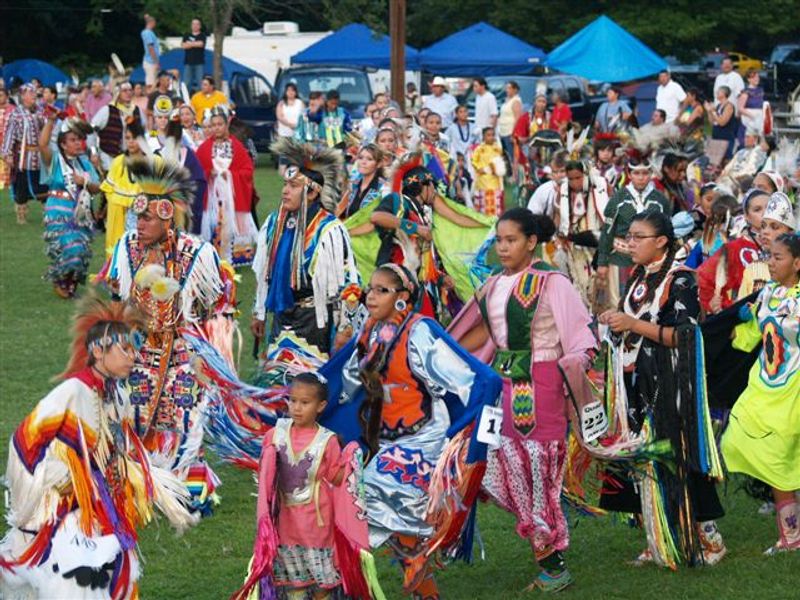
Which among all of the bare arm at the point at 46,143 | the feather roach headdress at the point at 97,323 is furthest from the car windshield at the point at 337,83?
the feather roach headdress at the point at 97,323

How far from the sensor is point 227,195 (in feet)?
47.5

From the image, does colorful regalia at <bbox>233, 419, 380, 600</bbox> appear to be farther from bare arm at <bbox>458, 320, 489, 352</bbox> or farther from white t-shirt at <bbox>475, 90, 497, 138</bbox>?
white t-shirt at <bbox>475, 90, 497, 138</bbox>

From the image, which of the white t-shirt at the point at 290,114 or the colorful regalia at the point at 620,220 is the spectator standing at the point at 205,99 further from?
the colorful regalia at the point at 620,220

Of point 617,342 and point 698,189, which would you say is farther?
point 698,189

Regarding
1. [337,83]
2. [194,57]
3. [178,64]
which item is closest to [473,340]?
[337,83]

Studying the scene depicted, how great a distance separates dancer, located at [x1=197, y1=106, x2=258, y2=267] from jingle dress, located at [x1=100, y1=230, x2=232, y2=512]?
6.80 meters

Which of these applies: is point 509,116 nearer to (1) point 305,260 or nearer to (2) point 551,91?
(2) point 551,91

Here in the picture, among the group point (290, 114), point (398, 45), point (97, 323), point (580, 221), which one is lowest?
point (290, 114)

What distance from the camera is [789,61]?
124 ft

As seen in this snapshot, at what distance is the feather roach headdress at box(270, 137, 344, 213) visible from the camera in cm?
806

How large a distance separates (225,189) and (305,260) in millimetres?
6775

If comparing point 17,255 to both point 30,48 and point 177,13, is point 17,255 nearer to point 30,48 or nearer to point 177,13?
point 177,13

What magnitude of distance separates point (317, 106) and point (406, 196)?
11.3 meters

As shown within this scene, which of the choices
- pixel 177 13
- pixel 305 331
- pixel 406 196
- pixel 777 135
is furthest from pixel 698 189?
pixel 177 13
